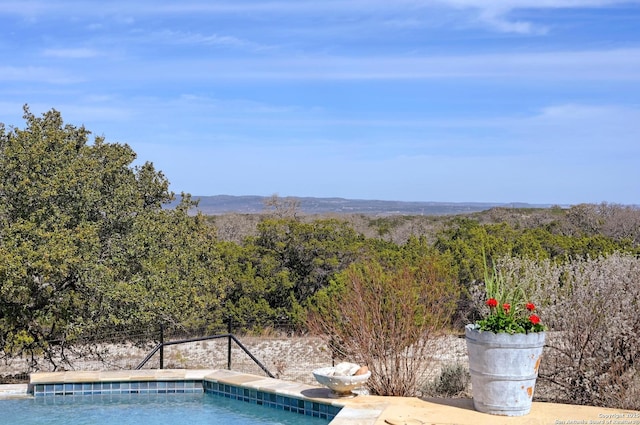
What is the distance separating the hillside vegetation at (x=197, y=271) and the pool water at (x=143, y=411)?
4.79ft

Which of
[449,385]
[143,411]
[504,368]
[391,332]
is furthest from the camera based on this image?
[449,385]

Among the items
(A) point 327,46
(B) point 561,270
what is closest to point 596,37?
(A) point 327,46

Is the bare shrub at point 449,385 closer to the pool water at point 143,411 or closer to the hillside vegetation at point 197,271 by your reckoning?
the hillside vegetation at point 197,271

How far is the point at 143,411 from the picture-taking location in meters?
8.70

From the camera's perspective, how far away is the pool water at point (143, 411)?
8250 millimetres

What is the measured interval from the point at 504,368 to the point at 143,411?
452cm

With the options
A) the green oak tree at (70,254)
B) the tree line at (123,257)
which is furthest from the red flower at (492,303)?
the green oak tree at (70,254)

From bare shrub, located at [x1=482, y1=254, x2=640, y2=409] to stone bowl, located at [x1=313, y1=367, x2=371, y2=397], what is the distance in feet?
6.51

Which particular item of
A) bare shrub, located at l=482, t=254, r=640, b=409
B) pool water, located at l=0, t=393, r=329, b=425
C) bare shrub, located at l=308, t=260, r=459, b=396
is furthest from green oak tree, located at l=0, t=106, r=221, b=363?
bare shrub, located at l=482, t=254, r=640, b=409

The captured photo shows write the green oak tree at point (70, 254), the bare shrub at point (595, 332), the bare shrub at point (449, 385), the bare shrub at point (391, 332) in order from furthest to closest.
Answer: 1. the green oak tree at point (70, 254)
2. the bare shrub at point (449, 385)
3. the bare shrub at point (391, 332)
4. the bare shrub at point (595, 332)

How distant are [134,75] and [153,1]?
217 inches

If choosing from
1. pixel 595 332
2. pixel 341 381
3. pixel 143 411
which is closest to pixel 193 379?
pixel 143 411

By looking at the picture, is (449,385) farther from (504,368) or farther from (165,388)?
(165,388)

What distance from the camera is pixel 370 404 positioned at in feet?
24.4
